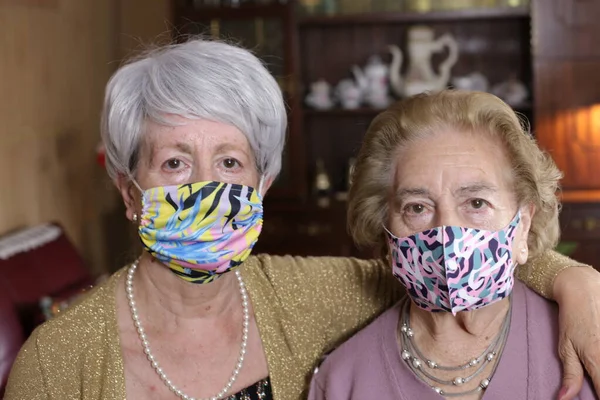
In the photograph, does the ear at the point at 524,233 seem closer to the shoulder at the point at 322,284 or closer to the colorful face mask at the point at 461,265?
the colorful face mask at the point at 461,265

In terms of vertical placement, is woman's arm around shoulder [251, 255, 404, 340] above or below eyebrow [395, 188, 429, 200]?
below


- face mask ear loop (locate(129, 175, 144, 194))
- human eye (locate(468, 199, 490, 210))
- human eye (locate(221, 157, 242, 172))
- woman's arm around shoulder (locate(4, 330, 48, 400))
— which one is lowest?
woman's arm around shoulder (locate(4, 330, 48, 400))

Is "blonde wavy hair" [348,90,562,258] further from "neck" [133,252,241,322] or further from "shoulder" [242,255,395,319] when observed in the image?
"neck" [133,252,241,322]

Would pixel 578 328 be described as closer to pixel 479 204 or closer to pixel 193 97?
pixel 479 204

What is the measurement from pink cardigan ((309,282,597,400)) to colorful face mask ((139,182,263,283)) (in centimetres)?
32

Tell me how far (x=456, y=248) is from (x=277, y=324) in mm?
556

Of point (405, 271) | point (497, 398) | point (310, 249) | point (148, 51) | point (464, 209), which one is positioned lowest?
point (310, 249)

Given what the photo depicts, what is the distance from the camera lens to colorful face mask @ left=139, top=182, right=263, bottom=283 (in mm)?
1671

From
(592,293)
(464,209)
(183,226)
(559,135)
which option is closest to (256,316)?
(183,226)

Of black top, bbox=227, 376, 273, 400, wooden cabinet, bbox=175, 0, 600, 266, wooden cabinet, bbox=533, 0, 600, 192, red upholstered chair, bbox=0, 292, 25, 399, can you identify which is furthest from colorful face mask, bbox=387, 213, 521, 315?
wooden cabinet, bbox=533, 0, 600, 192

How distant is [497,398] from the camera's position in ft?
5.32

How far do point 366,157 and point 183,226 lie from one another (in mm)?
403

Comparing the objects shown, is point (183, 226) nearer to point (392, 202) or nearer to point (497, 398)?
point (392, 202)

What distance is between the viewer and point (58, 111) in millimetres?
4160
